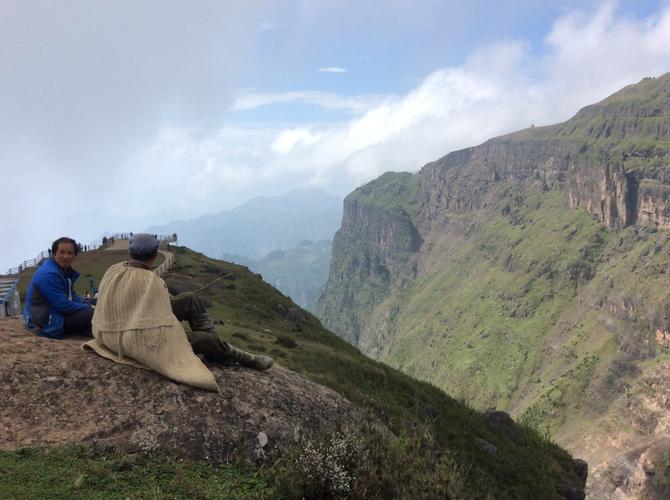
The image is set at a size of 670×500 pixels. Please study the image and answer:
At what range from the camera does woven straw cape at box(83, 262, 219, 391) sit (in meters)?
8.42

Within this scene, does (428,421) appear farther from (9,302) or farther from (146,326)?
(9,302)

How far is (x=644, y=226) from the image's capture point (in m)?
191

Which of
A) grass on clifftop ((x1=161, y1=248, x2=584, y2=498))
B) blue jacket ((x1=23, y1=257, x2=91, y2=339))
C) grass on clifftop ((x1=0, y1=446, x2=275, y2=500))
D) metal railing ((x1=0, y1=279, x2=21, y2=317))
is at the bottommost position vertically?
grass on clifftop ((x1=161, y1=248, x2=584, y2=498))

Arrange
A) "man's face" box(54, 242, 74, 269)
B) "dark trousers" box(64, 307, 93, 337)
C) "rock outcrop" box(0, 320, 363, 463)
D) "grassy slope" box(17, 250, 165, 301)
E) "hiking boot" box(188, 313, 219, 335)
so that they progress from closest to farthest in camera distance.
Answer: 1. "rock outcrop" box(0, 320, 363, 463)
2. "hiking boot" box(188, 313, 219, 335)
3. "man's face" box(54, 242, 74, 269)
4. "dark trousers" box(64, 307, 93, 337)
5. "grassy slope" box(17, 250, 165, 301)

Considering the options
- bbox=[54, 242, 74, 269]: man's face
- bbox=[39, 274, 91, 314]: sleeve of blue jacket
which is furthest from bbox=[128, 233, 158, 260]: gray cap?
bbox=[39, 274, 91, 314]: sleeve of blue jacket

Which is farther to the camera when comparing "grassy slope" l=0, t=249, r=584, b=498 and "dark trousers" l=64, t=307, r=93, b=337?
"grassy slope" l=0, t=249, r=584, b=498

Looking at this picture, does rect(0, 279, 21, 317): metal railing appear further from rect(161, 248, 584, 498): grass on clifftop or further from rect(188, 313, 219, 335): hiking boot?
rect(188, 313, 219, 335): hiking boot

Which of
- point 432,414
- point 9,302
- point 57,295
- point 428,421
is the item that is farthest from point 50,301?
point 432,414

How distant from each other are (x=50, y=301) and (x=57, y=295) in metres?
0.28

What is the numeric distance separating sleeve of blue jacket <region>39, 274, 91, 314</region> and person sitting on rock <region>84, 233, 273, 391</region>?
1.91 metres

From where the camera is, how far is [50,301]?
34.2ft

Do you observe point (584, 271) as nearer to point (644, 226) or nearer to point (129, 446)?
point (644, 226)

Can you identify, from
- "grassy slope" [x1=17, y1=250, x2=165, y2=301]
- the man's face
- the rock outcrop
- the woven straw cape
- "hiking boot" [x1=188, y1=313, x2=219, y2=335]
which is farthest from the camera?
"grassy slope" [x1=17, y1=250, x2=165, y2=301]

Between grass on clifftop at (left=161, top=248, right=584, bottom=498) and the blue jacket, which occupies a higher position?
the blue jacket
